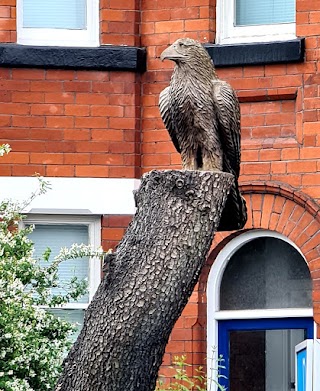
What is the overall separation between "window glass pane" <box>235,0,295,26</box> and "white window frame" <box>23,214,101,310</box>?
1.95 m

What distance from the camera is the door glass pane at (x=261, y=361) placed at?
1473 centimetres

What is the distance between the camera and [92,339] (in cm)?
→ 945

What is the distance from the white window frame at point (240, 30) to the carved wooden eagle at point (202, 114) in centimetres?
427

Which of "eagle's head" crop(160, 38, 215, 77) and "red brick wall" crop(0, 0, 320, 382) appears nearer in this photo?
"eagle's head" crop(160, 38, 215, 77)

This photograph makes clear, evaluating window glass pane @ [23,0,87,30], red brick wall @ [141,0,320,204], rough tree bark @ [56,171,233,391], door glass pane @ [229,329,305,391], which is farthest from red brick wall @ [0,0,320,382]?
rough tree bark @ [56,171,233,391]

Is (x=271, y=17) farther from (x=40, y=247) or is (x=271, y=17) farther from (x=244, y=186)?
(x=40, y=247)

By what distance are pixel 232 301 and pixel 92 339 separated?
5354 millimetres

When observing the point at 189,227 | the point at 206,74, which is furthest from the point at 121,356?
the point at 206,74

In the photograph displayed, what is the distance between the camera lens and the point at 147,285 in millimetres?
9461

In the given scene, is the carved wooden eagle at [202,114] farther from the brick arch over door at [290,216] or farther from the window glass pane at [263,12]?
the window glass pane at [263,12]

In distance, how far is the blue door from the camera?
48.1ft

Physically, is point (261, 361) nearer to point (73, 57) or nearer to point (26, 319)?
point (73, 57)

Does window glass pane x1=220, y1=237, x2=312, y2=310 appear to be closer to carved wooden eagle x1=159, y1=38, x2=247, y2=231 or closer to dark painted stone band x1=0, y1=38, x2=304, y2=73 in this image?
dark painted stone band x1=0, y1=38, x2=304, y2=73

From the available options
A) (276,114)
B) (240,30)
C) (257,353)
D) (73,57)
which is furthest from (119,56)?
(257,353)
